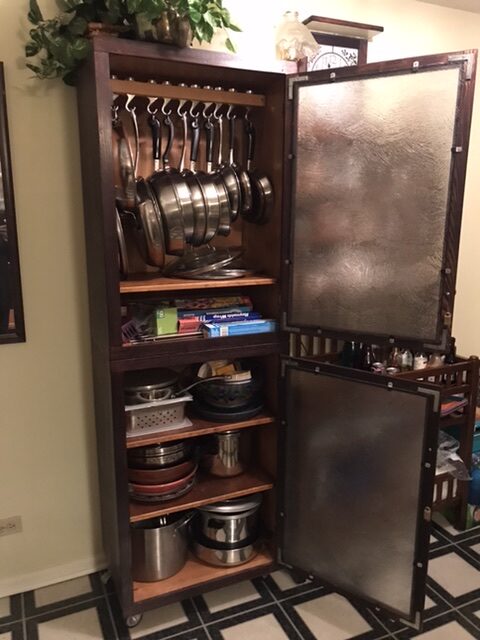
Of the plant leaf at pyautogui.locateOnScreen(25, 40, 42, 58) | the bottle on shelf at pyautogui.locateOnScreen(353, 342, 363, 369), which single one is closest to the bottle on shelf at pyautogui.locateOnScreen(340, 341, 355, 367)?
the bottle on shelf at pyautogui.locateOnScreen(353, 342, 363, 369)

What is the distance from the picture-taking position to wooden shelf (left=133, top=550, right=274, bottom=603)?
1.75 meters

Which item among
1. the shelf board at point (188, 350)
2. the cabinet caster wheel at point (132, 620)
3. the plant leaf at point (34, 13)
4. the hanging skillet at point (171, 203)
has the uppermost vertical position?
the plant leaf at point (34, 13)

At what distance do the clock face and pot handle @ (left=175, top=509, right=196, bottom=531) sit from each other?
1.69 m

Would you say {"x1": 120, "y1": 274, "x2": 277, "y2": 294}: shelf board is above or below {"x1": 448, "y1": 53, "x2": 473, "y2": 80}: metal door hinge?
below

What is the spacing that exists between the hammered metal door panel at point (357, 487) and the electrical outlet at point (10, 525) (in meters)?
0.97

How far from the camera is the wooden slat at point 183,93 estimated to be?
153 cm

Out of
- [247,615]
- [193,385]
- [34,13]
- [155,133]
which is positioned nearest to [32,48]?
[34,13]

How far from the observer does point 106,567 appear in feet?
6.68

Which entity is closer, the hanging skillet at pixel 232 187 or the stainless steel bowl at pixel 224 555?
the hanging skillet at pixel 232 187

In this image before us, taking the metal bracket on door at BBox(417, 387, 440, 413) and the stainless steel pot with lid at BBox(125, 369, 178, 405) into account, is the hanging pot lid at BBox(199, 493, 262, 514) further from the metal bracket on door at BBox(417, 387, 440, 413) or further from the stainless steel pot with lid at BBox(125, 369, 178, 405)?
the metal bracket on door at BBox(417, 387, 440, 413)

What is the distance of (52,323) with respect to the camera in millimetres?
1789

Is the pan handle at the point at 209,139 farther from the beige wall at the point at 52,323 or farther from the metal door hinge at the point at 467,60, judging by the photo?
the metal door hinge at the point at 467,60

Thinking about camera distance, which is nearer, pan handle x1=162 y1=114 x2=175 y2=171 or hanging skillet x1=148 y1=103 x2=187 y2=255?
hanging skillet x1=148 y1=103 x2=187 y2=255

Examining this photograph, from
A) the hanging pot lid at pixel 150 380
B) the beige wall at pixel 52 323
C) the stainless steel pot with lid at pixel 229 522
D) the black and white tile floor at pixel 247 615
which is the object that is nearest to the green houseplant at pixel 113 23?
the beige wall at pixel 52 323
